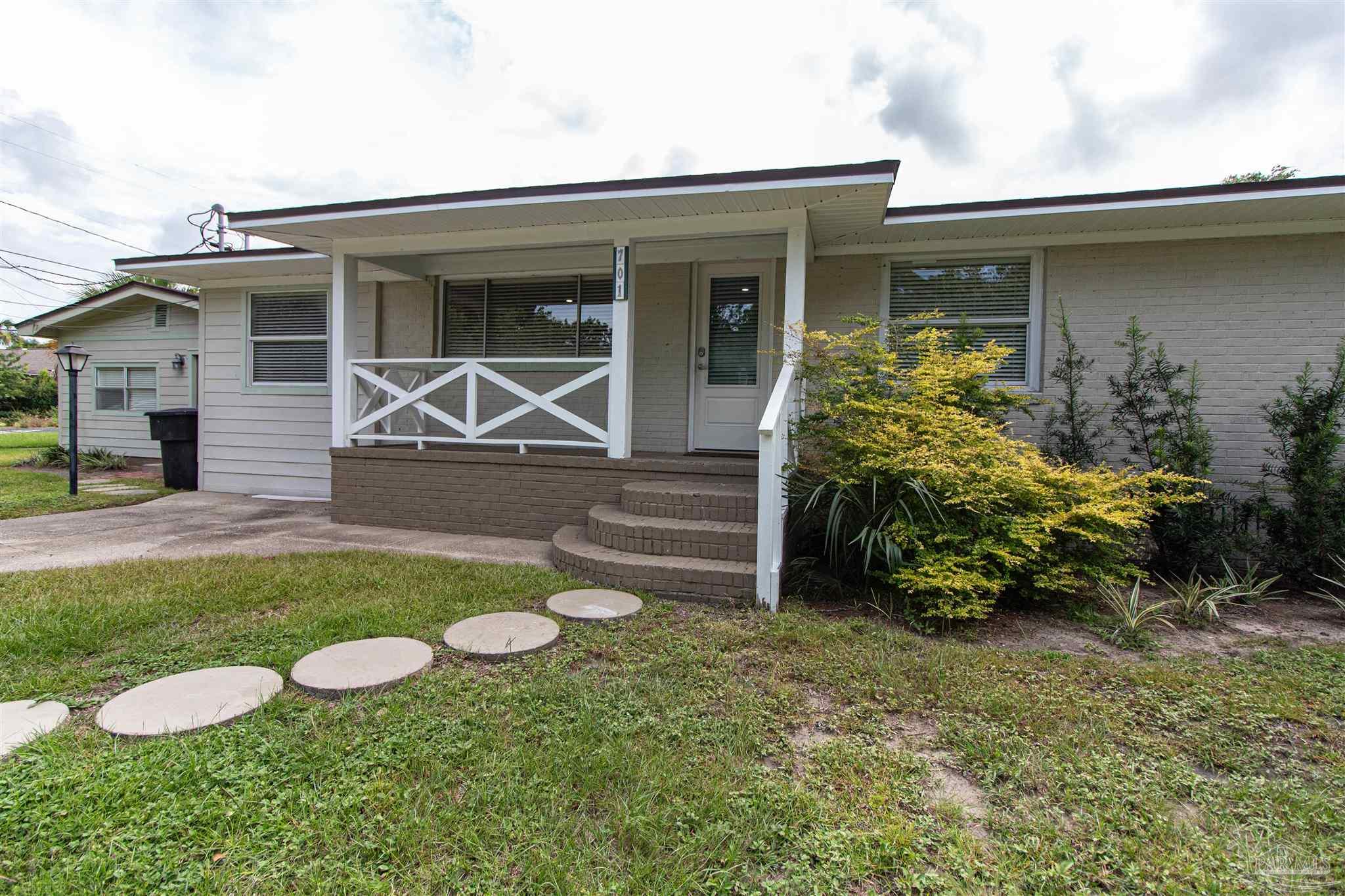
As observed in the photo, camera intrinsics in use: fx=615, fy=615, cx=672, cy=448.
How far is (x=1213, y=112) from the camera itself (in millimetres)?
11289

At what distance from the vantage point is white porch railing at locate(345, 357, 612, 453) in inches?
225

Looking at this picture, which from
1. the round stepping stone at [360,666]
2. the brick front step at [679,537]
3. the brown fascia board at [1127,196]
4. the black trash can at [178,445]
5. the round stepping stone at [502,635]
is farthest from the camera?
the black trash can at [178,445]

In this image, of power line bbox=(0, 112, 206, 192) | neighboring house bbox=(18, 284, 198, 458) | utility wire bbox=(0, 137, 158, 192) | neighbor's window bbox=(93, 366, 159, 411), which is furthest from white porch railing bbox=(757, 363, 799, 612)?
utility wire bbox=(0, 137, 158, 192)

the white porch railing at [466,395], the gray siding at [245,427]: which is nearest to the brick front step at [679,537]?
the white porch railing at [466,395]

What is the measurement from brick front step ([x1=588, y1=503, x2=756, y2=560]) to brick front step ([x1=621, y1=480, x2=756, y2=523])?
0.06m

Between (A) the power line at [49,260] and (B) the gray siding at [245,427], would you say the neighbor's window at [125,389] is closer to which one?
(B) the gray siding at [245,427]

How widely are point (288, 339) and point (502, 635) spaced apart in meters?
6.63

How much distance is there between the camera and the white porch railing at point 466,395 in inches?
225

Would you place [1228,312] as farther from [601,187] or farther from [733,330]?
[601,187]

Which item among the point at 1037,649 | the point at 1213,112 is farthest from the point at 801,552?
the point at 1213,112

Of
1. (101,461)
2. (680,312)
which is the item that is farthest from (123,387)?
(680,312)

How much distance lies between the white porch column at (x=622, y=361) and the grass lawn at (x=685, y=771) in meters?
2.43

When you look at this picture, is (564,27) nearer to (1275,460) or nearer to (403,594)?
(403,594)

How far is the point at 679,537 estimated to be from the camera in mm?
4355
